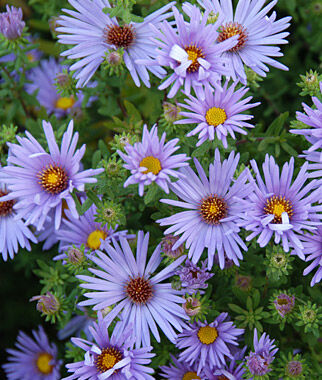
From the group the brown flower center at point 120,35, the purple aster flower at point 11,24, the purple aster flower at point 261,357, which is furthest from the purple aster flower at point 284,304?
the purple aster flower at point 11,24

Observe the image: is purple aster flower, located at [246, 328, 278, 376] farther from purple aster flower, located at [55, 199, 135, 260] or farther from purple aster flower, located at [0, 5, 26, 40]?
purple aster flower, located at [0, 5, 26, 40]

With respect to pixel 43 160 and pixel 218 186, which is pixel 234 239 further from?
pixel 43 160

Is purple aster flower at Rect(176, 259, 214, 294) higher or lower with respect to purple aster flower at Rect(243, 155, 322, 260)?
lower

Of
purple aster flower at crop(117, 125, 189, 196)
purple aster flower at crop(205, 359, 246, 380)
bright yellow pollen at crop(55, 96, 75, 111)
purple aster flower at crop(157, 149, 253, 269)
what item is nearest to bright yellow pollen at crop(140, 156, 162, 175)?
purple aster flower at crop(117, 125, 189, 196)

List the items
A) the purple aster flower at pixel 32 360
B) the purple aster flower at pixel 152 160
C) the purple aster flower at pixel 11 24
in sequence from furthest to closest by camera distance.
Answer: the purple aster flower at pixel 32 360 → the purple aster flower at pixel 11 24 → the purple aster flower at pixel 152 160

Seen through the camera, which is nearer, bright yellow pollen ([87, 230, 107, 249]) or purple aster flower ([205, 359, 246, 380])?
purple aster flower ([205, 359, 246, 380])

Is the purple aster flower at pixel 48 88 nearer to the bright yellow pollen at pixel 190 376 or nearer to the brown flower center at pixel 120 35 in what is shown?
the brown flower center at pixel 120 35

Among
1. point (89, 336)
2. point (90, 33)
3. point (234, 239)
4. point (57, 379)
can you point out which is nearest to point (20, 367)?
point (57, 379)
